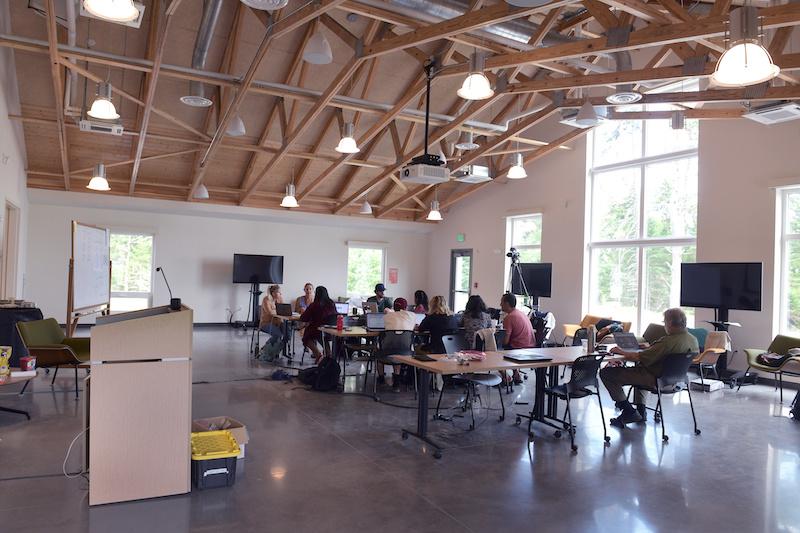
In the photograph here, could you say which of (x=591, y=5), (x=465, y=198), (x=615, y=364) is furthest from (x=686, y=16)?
(x=465, y=198)

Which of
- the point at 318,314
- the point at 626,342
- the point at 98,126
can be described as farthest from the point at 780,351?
the point at 98,126

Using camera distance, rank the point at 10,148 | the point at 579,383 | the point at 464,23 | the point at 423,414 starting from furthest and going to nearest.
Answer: the point at 10,148 < the point at 464,23 < the point at 579,383 < the point at 423,414

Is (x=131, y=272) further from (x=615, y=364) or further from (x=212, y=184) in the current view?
(x=615, y=364)

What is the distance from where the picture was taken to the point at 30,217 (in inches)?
455

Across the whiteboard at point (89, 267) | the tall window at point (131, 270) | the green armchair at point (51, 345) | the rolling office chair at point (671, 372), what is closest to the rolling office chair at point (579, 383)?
the rolling office chair at point (671, 372)

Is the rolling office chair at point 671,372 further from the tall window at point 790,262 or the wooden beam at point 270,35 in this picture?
the wooden beam at point 270,35

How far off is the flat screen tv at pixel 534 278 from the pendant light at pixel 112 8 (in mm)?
8892

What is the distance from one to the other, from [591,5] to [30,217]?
11448 mm

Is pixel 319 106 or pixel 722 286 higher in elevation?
pixel 319 106

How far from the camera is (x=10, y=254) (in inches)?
376

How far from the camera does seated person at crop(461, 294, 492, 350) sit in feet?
20.8

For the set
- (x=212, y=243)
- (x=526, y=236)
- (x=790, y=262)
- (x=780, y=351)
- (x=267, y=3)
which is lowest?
(x=780, y=351)

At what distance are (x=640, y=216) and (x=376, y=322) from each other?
573 centimetres

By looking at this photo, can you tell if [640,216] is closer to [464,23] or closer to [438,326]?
[438,326]
